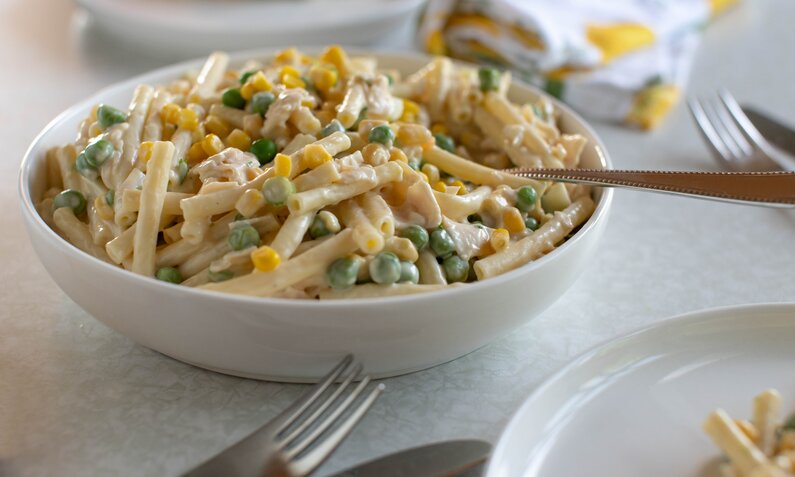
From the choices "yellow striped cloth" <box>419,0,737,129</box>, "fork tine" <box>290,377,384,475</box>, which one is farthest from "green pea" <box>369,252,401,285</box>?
"yellow striped cloth" <box>419,0,737,129</box>

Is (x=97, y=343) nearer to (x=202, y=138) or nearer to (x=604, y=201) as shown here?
(x=202, y=138)

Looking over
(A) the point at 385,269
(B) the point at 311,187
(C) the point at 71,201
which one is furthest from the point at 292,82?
(A) the point at 385,269

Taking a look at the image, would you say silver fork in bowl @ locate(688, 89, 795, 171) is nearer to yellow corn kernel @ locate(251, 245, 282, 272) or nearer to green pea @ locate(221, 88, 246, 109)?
green pea @ locate(221, 88, 246, 109)

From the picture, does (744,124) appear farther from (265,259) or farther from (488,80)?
(265,259)

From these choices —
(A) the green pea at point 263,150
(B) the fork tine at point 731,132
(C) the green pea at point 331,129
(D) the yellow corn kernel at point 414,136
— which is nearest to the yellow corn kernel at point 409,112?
(D) the yellow corn kernel at point 414,136

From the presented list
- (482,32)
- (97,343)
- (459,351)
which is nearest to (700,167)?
(482,32)

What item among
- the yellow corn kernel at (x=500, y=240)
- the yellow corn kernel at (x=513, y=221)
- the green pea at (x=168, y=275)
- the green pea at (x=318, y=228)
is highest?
the green pea at (x=318, y=228)

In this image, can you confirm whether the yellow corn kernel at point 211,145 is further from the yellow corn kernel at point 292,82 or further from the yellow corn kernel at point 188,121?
the yellow corn kernel at point 292,82
